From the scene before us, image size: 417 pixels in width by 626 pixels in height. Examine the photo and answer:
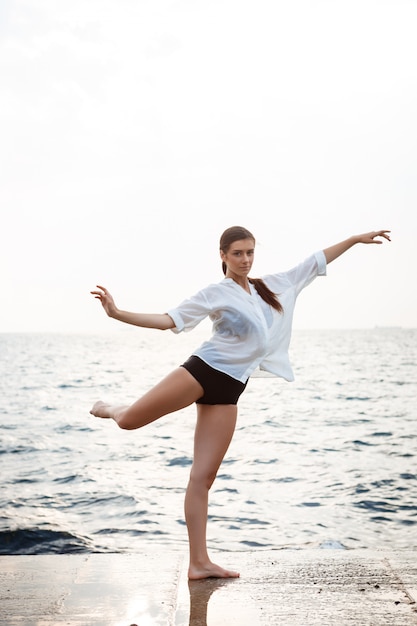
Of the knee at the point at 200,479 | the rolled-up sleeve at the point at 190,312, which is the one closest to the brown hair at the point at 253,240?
the rolled-up sleeve at the point at 190,312

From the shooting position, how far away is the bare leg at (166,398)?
4574 millimetres

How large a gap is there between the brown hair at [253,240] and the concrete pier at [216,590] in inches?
68.1

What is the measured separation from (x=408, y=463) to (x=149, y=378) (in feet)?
100

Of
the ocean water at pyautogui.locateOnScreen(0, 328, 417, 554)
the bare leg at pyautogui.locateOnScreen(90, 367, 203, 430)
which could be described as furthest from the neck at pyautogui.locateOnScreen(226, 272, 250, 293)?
the ocean water at pyautogui.locateOnScreen(0, 328, 417, 554)

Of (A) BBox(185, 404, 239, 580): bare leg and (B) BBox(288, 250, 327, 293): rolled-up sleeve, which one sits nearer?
(A) BBox(185, 404, 239, 580): bare leg

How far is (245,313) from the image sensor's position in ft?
15.3

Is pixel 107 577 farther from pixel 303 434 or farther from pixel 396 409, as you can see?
pixel 396 409

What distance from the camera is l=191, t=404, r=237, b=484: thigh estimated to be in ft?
15.5

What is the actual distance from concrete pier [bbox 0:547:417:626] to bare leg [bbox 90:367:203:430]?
3.33 ft

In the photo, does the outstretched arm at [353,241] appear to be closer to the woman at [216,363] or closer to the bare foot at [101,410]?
the woman at [216,363]

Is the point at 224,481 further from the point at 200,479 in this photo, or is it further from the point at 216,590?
the point at 216,590

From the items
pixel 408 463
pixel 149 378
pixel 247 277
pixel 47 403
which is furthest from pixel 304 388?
pixel 247 277

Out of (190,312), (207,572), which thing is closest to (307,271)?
(190,312)

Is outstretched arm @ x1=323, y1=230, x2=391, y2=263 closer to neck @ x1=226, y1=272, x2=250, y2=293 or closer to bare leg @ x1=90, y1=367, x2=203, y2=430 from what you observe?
neck @ x1=226, y1=272, x2=250, y2=293
